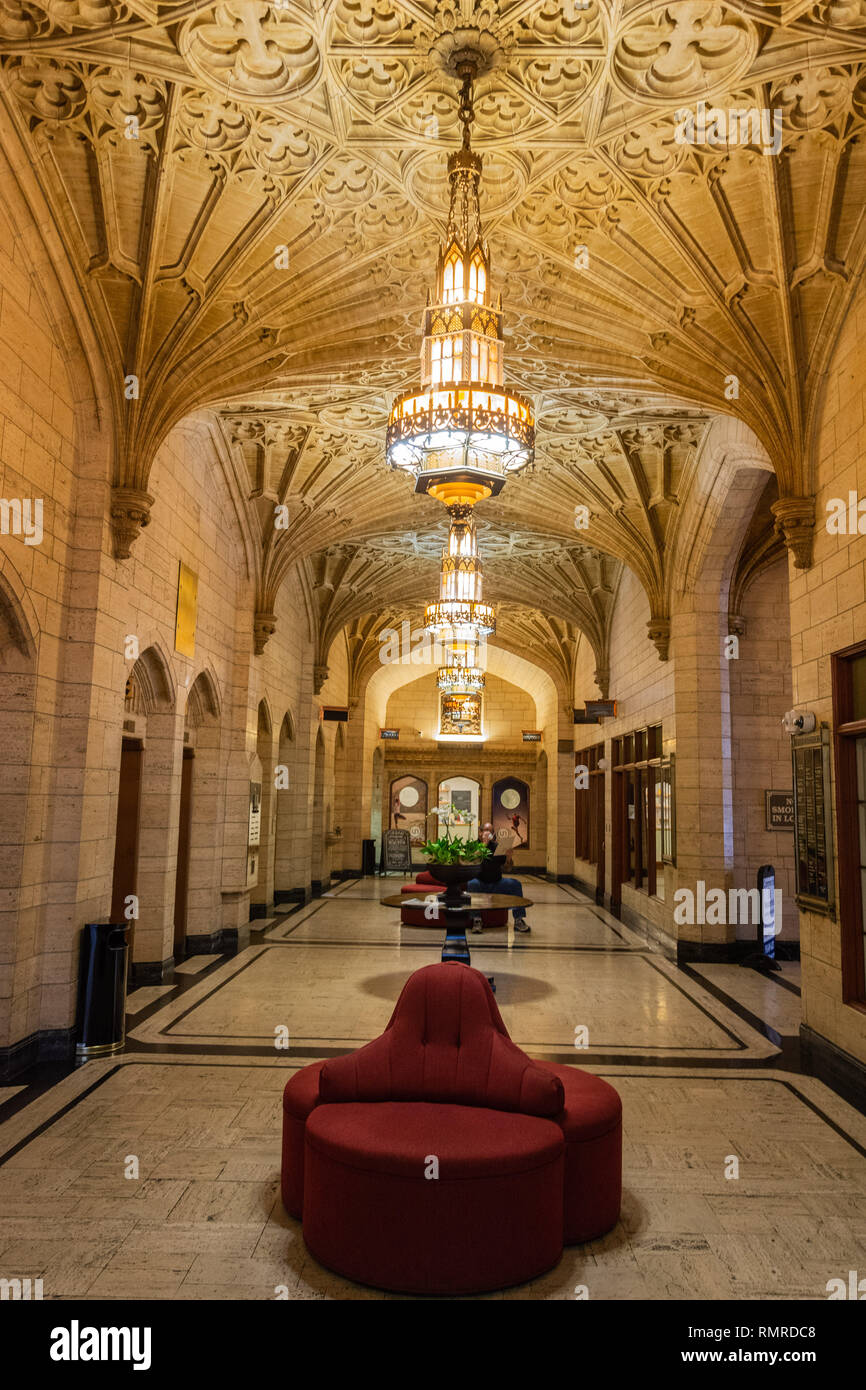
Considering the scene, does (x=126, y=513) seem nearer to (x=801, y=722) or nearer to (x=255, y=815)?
(x=801, y=722)

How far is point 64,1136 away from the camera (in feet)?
14.1

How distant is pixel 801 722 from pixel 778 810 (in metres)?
4.35

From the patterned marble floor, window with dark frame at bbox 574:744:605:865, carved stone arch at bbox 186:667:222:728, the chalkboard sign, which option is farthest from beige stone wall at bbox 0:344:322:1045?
the chalkboard sign

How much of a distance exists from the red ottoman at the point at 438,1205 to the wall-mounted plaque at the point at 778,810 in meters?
7.75

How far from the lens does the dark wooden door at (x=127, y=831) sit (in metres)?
7.66

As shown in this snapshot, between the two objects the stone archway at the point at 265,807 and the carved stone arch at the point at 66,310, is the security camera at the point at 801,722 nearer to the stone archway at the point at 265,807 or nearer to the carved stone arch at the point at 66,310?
the carved stone arch at the point at 66,310

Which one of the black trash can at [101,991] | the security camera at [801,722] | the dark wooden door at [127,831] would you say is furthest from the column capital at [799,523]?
the dark wooden door at [127,831]

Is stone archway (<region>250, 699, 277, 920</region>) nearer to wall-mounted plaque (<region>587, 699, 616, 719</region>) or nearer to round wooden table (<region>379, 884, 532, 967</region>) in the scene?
round wooden table (<region>379, 884, 532, 967</region>)

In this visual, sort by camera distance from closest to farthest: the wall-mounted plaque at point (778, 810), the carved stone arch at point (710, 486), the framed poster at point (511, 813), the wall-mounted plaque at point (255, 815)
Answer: the carved stone arch at point (710, 486) < the wall-mounted plaque at point (778, 810) < the wall-mounted plaque at point (255, 815) < the framed poster at point (511, 813)

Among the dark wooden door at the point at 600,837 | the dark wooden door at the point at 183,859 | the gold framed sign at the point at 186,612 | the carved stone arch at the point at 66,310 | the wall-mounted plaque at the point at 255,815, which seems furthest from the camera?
the dark wooden door at the point at 600,837

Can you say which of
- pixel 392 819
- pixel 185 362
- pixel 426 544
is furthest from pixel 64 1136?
pixel 392 819

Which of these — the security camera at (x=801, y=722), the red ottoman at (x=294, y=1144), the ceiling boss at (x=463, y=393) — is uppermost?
the ceiling boss at (x=463, y=393)

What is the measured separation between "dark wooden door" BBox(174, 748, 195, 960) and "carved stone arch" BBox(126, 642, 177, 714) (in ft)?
4.87

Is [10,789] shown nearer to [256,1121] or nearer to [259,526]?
[256,1121]
